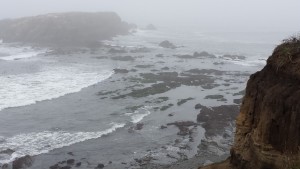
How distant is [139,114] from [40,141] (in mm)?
9533

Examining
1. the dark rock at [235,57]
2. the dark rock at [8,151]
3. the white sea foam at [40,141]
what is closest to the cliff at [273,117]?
the white sea foam at [40,141]

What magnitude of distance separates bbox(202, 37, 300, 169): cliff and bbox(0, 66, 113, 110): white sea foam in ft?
88.4

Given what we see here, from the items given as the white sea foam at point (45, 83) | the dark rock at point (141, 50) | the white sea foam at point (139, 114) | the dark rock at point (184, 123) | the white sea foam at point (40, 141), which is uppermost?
the dark rock at point (141, 50)

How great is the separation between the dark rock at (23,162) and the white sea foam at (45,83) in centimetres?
1202

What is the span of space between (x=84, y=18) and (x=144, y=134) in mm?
71882

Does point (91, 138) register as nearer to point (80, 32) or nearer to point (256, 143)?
point (256, 143)

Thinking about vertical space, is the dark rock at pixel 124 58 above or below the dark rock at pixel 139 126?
above

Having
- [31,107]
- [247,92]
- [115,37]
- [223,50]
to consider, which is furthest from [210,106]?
[115,37]

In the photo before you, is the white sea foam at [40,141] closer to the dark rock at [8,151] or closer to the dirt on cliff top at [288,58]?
the dark rock at [8,151]

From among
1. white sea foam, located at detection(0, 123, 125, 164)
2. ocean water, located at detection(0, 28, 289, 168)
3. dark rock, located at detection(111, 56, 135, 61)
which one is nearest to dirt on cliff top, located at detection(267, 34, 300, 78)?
ocean water, located at detection(0, 28, 289, 168)

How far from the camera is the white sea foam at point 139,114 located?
110ft

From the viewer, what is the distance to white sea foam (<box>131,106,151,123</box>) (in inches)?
1315

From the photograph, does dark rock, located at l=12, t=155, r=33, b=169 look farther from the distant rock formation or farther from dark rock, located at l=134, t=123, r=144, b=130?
the distant rock formation

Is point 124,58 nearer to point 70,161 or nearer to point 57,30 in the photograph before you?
point 57,30
